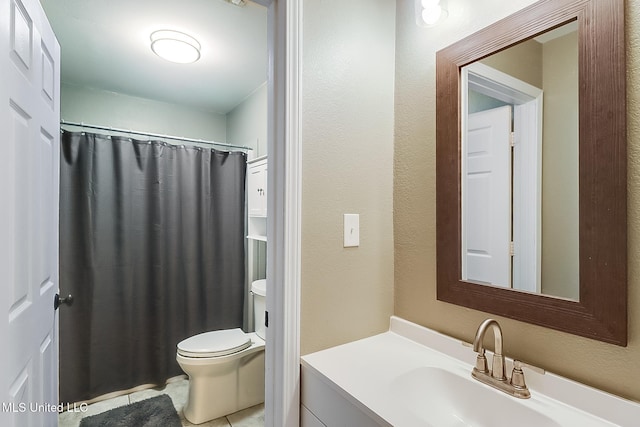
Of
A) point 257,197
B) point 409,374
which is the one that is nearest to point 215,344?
point 257,197

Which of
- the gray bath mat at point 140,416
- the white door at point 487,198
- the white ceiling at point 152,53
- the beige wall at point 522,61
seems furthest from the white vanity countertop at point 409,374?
the white ceiling at point 152,53

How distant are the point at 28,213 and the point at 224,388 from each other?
153 cm

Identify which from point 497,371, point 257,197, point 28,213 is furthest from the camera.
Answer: point 257,197

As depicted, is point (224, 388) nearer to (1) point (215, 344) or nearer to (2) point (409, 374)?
(1) point (215, 344)

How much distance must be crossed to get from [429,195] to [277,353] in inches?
30.4

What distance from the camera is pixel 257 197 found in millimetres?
2396

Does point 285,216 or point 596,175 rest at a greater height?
point 596,175

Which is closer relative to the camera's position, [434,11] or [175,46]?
[434,11]

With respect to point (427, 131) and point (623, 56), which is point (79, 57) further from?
point (623, 56)

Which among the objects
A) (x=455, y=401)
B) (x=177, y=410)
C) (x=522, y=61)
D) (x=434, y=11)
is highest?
(x=434, y=11)

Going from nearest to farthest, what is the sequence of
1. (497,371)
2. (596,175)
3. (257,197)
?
(596,175)
(497,371)
(257,197)

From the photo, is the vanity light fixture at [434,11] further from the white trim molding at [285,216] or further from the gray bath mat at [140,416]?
the gray bath mat at [140,416]

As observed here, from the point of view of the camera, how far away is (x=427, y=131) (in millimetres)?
1160

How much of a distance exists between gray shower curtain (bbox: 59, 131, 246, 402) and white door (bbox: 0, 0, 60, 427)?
0.89 m
